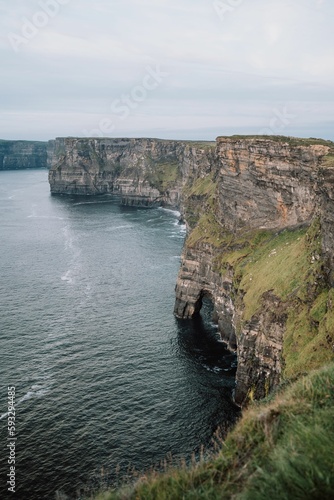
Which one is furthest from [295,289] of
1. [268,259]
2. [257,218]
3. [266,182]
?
[257,218]

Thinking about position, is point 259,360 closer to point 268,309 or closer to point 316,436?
point 268,309

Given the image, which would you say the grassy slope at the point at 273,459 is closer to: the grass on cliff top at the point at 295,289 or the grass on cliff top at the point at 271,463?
the grass on cliff top at the point at 271,463

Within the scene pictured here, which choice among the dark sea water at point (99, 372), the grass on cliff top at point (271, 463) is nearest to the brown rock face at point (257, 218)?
the dark sea water at point (99, 372)

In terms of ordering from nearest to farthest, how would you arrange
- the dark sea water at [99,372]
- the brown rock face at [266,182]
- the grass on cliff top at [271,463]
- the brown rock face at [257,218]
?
the grass on cliff top at [271,463]
the dark sea water at [99,372]
the brown rock face at [257,218]
the brown rock face at [266,182]

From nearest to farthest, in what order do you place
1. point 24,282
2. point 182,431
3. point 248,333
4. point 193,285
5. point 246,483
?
point 246,483
point 182,431
point 248,333
point 193,285
point 24,282

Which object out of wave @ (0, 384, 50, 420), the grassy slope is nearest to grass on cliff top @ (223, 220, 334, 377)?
the grassy slope

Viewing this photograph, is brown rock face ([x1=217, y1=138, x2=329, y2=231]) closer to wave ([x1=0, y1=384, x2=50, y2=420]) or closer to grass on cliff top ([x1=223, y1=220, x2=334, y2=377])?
grass on cliff top ([x1=223, y1=220, x2=334, y2=377])

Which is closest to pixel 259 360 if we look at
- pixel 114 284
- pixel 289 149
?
pixel 289 149
